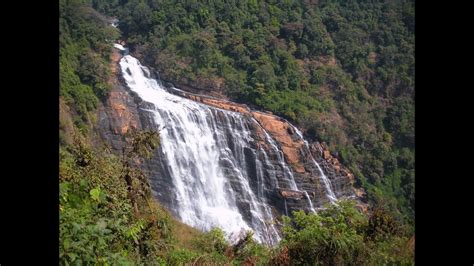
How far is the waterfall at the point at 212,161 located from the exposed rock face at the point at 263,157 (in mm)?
11

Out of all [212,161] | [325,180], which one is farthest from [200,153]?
[325,180]

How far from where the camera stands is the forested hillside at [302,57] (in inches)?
172

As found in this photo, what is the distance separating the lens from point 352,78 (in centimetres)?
473

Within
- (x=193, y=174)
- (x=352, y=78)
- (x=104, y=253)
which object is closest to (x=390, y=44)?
(x=352, y=78)

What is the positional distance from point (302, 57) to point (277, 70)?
1.26 ft

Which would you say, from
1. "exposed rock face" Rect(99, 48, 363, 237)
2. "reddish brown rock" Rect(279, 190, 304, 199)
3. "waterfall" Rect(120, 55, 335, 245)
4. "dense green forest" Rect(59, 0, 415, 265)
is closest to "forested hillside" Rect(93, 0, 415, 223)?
"dense green forest" Rect(59, 0, 415, 265)

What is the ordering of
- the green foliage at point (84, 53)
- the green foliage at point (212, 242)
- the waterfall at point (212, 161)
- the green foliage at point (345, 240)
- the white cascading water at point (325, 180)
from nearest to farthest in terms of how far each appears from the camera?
the green foliage at point (345, 240) < the green foliage at point (212, 242) < the white cascading water at point (325, 180) < the waterfall at point (212, 161) < the green foliage at point (84, 53)

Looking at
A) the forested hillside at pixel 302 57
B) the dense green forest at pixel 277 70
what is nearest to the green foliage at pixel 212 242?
the dense green forest at pixel 277 70

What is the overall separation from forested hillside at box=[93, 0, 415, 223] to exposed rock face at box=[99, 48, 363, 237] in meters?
0.13

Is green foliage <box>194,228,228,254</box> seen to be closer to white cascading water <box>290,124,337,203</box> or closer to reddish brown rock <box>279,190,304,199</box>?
reddish brown rock <box>279,190,304,199</box>

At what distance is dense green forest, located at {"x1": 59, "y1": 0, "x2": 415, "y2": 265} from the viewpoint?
12.8 ft

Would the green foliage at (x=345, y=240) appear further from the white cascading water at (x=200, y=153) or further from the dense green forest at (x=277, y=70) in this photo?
the white cascading water at (x=200, y=153)
